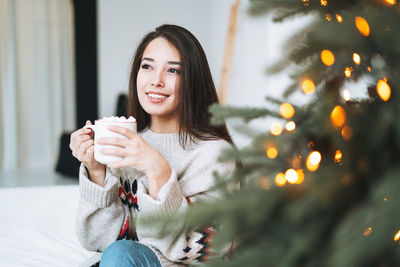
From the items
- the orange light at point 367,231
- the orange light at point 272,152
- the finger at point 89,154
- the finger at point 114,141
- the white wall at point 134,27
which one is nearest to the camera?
the orange light at point 367,231

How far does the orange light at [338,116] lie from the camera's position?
0.40 m

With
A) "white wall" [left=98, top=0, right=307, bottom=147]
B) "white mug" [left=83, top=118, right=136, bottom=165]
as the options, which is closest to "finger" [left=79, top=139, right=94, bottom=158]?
"white mug" [left=83, top=118, right=136, bottom=165]

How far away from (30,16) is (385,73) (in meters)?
4.66

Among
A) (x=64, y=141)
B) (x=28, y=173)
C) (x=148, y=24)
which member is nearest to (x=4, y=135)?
(x=28, y=173)

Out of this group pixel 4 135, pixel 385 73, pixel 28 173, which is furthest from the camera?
pixel 4 135

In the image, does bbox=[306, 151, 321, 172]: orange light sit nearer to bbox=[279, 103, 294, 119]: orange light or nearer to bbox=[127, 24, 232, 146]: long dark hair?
bbox=[279, 103, 294, 119]: orange light

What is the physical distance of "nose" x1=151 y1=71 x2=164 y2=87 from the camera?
3.63 feet

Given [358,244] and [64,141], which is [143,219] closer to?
[358,244]

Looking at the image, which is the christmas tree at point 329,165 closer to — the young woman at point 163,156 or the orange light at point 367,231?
the orange light at point 367,231

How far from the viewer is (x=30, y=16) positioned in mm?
4434

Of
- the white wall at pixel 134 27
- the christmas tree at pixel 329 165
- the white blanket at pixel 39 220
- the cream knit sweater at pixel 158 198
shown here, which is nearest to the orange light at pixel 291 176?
the christmas tree at pixel 329 165

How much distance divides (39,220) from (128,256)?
880 mm

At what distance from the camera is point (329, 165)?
0.40 m

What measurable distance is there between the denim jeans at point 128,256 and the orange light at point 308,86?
620 mm
